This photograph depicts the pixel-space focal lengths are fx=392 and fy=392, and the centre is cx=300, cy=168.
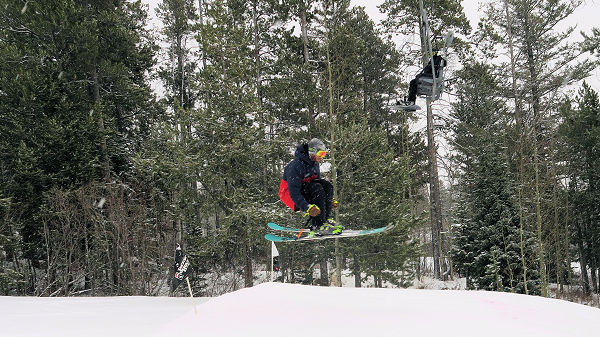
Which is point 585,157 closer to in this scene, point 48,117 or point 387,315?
point 387,315

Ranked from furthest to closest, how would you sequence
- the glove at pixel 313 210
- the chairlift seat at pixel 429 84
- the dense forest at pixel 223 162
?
the dense forest at pixel 223 162 → the chairlift seat at pixel 429 84 → the glove at pixel 313 210

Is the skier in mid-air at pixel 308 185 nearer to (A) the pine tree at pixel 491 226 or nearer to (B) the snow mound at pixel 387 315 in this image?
(B) the snow mound at pixel 387 315

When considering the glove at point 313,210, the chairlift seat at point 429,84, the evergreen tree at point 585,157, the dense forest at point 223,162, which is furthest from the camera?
the evergreen tree at point 585,157

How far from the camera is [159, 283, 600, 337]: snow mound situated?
3.95 meters

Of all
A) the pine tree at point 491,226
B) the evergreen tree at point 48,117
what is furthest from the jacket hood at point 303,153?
the evergreen tree at point 48,117

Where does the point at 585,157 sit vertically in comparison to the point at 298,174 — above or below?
above

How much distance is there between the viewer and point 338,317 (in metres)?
4.48

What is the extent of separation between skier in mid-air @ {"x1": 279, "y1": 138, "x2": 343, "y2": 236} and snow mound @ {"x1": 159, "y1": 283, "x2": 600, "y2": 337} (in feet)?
4.07

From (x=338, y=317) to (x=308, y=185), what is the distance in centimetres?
213

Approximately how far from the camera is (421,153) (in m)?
21.3

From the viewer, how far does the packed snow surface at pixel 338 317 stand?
13.1 ft

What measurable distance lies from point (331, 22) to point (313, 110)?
12.6 feet

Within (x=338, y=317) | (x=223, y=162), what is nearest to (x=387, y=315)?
(x=338, y=317)

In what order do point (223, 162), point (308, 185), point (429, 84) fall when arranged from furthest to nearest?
point (223, 162)
point (429, 84)
point (308, 185)
